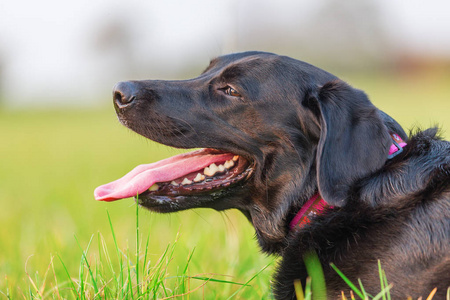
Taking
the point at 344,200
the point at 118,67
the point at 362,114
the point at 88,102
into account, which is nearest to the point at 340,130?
the point at 362,114

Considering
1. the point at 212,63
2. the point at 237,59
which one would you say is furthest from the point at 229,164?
the point at 212,63

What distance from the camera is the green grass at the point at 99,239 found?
8.92ft

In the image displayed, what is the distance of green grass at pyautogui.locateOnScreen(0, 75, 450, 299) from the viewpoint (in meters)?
2.72

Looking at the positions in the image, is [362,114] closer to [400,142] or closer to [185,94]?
[400,142]

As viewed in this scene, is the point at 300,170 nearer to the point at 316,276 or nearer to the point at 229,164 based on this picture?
the point at 229,164

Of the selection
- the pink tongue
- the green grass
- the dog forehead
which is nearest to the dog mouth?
the pink tongue

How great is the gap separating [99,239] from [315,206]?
1794 mm

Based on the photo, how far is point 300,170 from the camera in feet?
9.29

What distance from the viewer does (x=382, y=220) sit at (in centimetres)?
249

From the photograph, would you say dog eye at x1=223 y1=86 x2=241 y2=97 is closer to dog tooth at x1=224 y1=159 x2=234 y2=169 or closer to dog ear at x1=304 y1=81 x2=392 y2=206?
dog tooth at x1=224 y1=159 x2=234 y2=169

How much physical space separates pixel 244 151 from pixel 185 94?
1.64 feet

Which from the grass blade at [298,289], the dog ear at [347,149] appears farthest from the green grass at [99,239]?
the dog ear at [347,149]

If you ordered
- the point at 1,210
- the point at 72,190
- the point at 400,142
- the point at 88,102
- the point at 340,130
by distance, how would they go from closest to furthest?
the point at 340,130, the point at 400,142, the point at 1,210, the point at 72,190, the point at 88,102

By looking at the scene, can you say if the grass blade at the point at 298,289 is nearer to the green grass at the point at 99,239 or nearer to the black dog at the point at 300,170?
the black dog at the point at 300,170
